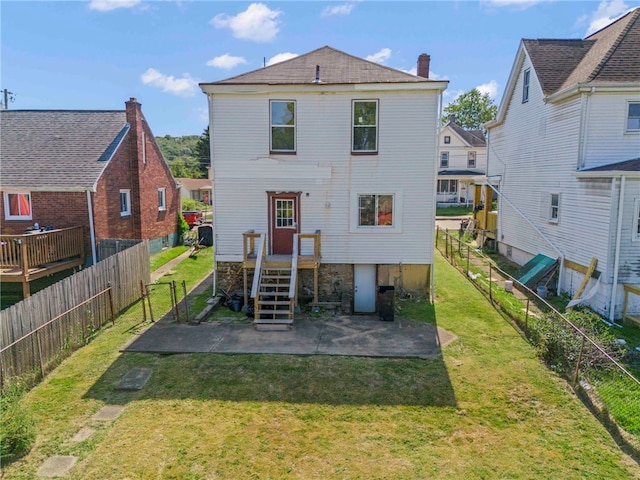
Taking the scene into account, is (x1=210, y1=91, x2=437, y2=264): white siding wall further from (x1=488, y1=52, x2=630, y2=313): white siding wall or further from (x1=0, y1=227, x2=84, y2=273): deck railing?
(x1=0, y1=227, x2=84, y2=273): deck railing

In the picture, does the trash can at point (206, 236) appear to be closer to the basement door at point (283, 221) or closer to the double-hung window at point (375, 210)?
the basement door at point (283, 221)

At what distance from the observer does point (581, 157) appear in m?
13.8

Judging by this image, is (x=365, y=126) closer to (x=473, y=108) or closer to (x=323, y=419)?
(x=323, y=419)

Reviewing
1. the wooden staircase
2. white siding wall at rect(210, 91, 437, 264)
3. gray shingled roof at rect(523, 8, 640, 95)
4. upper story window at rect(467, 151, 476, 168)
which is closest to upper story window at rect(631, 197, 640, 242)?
gray shingled roof at rect(523, 8, 640, 95)

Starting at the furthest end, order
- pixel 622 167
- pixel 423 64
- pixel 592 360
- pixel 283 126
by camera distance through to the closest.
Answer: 1. pixel 423 64
2. pixel 283 126
3. pixel 622 167
4. pixel 592 360

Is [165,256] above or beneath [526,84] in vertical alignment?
beneath

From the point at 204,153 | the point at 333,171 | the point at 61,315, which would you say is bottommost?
the point at 61,315

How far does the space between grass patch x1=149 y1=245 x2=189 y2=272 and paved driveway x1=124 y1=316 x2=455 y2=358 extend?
822 cm

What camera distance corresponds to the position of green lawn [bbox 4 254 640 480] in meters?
6.07

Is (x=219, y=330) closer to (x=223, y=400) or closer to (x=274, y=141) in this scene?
(x=223, y=400)

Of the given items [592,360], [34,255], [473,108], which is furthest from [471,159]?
[34,255]

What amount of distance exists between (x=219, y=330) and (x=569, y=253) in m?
11.7

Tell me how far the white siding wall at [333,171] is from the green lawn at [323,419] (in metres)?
4.62

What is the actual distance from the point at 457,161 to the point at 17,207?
40.9 meters
